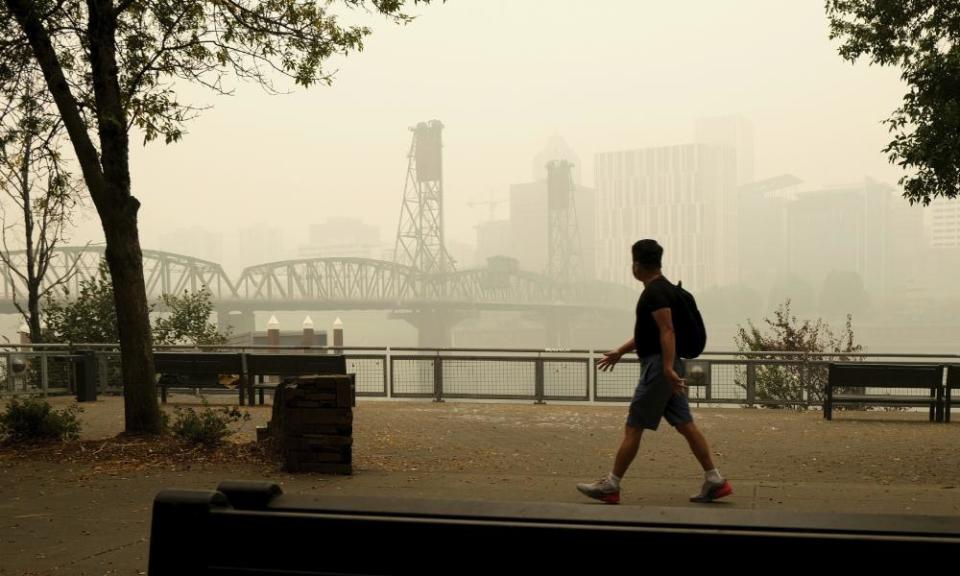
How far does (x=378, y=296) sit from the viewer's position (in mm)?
91125

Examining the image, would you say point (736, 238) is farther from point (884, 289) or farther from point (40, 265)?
point (40, 265)

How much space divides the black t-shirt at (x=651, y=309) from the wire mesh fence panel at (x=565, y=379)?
9.66m

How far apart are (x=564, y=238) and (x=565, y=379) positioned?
81171mm

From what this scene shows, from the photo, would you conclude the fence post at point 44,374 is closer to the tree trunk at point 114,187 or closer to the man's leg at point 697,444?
the tree trunk at point 114,187

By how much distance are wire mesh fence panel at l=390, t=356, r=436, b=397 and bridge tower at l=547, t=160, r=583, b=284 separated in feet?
243

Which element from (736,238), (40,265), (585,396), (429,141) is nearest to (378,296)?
(429,141)

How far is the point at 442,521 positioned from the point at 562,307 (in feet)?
204

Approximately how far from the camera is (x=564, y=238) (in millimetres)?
95750

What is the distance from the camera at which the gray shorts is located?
548 centimetres

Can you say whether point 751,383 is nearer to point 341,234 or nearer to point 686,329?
point 686,329

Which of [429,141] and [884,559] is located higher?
[429,141]

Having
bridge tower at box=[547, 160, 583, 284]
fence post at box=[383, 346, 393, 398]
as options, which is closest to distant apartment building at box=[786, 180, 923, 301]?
bridge tower at box=[547, 160, 583, 284]

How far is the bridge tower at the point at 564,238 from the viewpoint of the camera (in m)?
89.5

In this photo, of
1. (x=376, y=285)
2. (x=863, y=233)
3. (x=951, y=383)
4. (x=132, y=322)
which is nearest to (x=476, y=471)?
(x=132, y=322)
